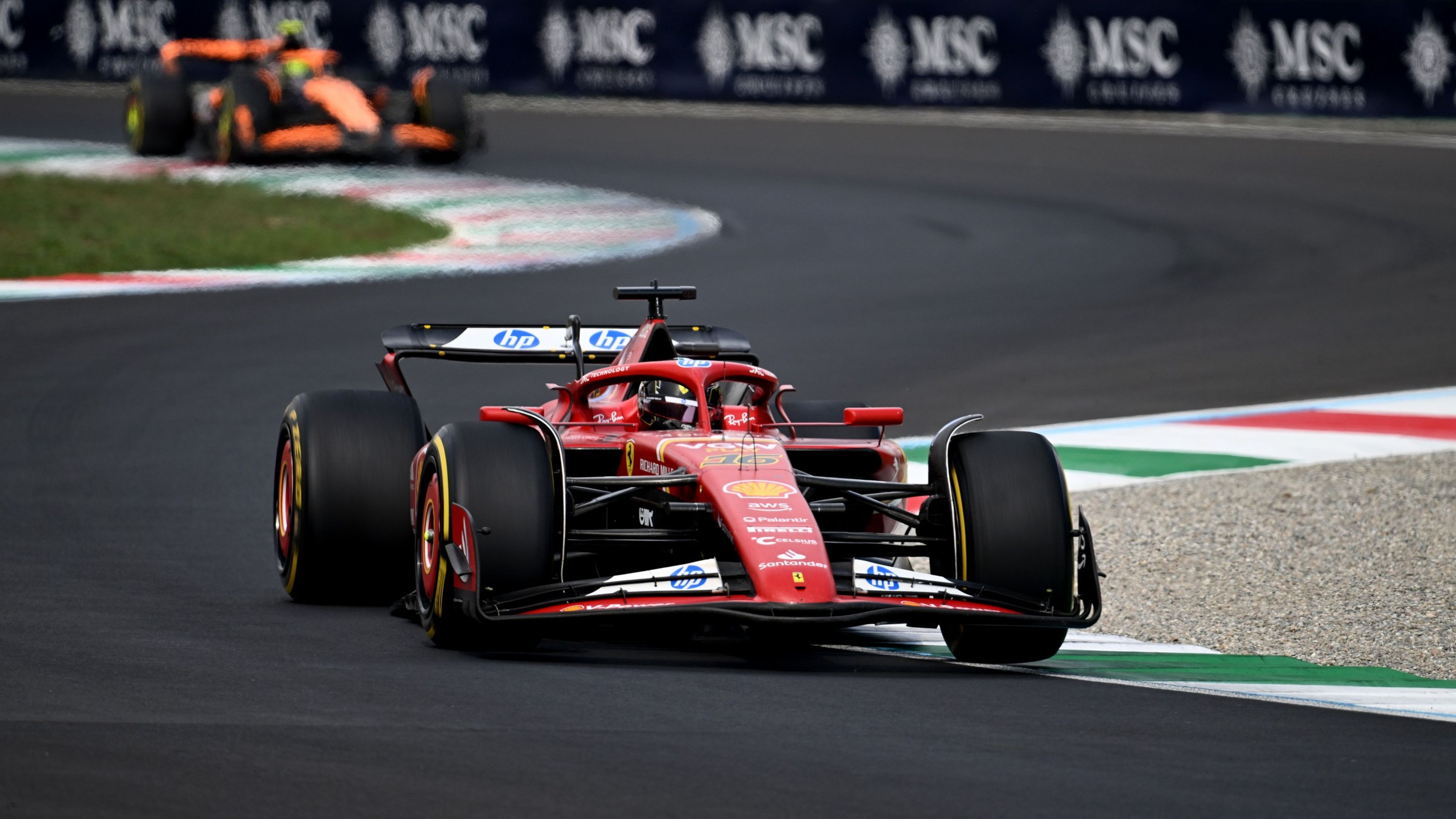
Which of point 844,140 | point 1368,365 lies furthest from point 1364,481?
point 844,140

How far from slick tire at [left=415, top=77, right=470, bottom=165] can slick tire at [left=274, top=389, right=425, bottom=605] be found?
1615 cm

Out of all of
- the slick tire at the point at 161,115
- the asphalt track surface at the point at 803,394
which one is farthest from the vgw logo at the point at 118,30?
the asphalt track surface at the point at 803,394

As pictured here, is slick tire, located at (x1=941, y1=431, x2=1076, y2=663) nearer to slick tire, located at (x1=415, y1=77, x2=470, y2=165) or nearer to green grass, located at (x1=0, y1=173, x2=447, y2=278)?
green grass, located at (x1=0, y1=173, x2=447, y2=278)

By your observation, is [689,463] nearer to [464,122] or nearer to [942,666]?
[942,666]

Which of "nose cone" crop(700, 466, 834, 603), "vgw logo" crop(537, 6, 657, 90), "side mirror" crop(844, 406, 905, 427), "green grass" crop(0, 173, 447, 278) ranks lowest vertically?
"green grass" crop(0, 173, 447, 278)

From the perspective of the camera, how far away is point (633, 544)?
7.11m

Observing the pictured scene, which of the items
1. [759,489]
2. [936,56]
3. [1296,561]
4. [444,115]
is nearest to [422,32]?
[936,56]

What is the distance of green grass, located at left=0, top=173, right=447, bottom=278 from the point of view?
56.5 feet

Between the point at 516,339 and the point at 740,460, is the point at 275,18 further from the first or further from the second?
the point at 740,460

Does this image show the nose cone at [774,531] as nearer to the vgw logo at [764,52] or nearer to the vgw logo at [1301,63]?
the vgw logo at [1301,63]

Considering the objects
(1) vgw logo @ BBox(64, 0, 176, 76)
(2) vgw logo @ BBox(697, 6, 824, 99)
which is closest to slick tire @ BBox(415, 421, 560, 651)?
(2) vgw logo @ BBox(697, 6, 824, 99)

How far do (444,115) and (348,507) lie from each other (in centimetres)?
1643

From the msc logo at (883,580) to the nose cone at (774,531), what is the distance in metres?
0.18

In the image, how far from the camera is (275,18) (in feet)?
104
